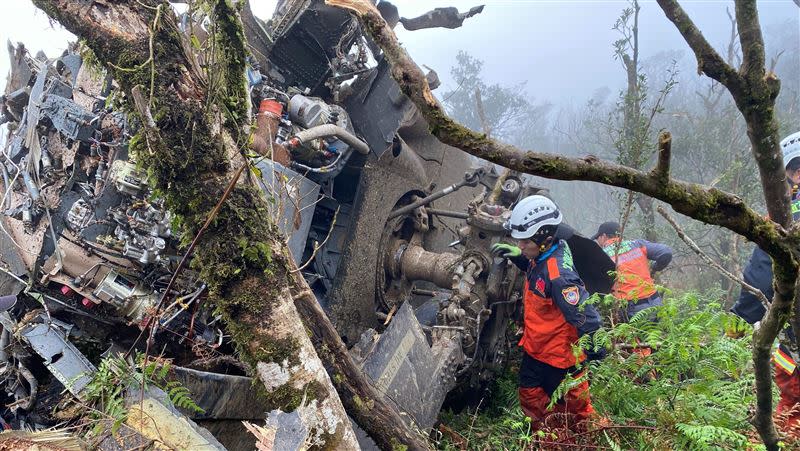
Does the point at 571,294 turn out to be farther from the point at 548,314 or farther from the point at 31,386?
the point at 31,386

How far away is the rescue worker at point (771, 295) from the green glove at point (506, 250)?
1.63m

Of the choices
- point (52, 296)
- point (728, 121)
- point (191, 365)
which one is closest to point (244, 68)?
point (191, 365)

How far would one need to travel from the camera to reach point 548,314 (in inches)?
152

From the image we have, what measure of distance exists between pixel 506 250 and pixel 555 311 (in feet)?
2.52

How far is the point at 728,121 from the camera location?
14422mm

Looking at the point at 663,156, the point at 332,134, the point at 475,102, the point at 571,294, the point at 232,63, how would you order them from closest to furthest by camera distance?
the point at 663,156 < the point at 232,63 < the point at 571,294 < the point at 332,134 < the point at 475,102

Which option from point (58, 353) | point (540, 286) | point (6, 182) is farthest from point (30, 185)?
point (540, 286)

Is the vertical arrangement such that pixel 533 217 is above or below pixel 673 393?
above

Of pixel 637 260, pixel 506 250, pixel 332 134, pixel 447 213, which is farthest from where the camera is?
pixel 447 213

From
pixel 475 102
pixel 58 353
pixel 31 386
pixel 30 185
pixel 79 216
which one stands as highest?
pixel 475 102

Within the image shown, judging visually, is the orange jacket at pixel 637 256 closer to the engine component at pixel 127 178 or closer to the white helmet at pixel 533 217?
the white helmet at pixel 533 217

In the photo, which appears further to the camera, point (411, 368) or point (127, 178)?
point (411, 368)

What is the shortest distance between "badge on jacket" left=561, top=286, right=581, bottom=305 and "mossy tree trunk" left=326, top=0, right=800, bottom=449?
2010 mm

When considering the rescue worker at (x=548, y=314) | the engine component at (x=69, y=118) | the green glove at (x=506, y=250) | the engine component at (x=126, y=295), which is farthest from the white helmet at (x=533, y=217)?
the engine component at (x=69, y=118)
